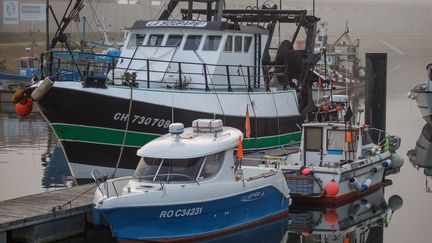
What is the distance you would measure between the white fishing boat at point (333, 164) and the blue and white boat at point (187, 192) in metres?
2.71

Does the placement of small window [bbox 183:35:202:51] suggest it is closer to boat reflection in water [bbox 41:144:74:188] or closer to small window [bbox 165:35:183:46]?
small window [bbox 165:35:183:46]

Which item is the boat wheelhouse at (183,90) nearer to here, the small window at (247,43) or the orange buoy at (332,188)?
the small window at (247,43)

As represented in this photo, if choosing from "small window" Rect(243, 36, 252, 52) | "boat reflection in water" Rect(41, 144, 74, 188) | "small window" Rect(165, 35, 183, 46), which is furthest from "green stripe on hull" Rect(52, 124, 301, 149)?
"small window" Rect(243, 36, 252, 52)

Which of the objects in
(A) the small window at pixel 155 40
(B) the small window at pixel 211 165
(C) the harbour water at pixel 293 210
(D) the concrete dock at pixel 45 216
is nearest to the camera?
→ (D) the concrete dock at pixel 45 216

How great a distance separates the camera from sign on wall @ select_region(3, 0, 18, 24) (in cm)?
8806

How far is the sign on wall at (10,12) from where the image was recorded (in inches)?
3467

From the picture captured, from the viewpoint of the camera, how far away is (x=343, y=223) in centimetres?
2334

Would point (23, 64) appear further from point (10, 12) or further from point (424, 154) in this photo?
point (424, 154)

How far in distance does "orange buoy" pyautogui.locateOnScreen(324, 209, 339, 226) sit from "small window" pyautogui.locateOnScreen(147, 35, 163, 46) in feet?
28.5

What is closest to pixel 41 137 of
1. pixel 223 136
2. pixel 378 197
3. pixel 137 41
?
pixel 137 41

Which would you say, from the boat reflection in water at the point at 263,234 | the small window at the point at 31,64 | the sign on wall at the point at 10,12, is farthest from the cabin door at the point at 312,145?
the sign on wall at the point at 10,12

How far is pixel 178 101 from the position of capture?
25609mm

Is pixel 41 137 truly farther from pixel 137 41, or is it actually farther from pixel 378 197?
pixel 378 197

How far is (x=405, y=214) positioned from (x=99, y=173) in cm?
943
